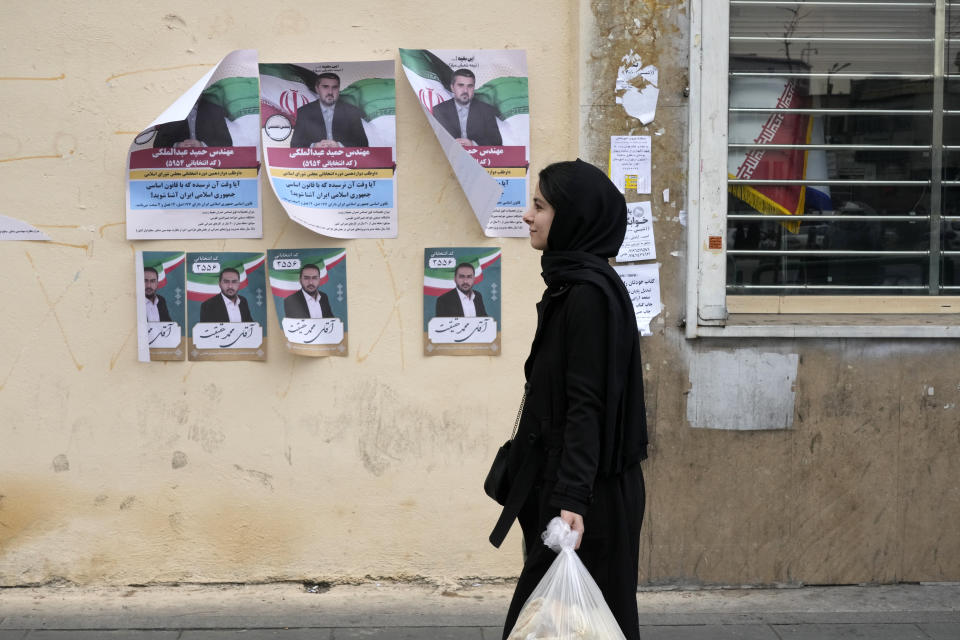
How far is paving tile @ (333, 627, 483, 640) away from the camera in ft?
14.7

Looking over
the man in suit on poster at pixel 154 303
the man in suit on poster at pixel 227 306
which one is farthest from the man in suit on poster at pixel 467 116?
the man in suit on poster at pixel 154 303

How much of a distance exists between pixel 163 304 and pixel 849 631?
10.8ft

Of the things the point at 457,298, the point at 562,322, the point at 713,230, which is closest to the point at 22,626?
the point at 457,298

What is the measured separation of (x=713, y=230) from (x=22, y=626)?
11.1 feet

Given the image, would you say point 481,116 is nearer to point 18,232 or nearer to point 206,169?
point 206,169

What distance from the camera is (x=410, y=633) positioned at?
453 cm

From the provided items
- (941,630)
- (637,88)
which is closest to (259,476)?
(637,88)

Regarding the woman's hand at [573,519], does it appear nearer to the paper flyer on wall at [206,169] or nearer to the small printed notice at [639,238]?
the small printed notice at [639,238]

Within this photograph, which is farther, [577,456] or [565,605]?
[577,456]

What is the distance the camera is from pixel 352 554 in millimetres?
4926

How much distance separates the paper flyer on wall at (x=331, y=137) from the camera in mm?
4746

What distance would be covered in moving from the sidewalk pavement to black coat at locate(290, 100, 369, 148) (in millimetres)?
2000

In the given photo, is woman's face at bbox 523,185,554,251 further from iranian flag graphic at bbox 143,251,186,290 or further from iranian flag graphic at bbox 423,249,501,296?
iranian flag graphic at bbox 143,251,186,290

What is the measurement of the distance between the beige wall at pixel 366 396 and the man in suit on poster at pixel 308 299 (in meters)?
0.12
